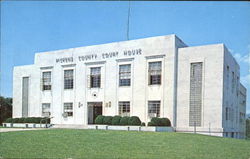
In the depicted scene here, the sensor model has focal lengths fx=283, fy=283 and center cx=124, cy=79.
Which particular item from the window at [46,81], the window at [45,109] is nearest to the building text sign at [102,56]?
the window at [46,81]

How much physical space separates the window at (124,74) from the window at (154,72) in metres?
2.29

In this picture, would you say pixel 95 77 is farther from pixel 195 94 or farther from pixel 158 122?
pixel 195 94

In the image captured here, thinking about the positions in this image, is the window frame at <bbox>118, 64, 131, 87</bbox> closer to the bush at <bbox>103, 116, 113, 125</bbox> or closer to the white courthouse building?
the white courthouse building

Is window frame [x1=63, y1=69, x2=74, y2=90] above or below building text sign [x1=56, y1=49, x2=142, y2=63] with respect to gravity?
below

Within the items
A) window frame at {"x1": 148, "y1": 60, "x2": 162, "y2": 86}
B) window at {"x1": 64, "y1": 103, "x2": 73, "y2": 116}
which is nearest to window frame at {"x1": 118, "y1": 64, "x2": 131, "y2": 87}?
window frame at {"x1": 148, "y1": 60, "x2": 162, "y2": 86}

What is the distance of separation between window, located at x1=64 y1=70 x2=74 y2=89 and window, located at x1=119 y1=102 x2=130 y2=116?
6.71 m

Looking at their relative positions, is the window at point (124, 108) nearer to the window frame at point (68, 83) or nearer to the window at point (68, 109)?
the window at point (68, 109)

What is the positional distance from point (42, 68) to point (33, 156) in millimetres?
25381

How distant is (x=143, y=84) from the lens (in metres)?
26.2

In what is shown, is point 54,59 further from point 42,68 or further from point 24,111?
point 24,111

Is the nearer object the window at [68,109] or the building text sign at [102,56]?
the building text sign at [102,56]

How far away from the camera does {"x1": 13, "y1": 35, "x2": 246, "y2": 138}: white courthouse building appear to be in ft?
76.9

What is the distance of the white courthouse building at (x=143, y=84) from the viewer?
76.9 ft

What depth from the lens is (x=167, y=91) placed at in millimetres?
24906
